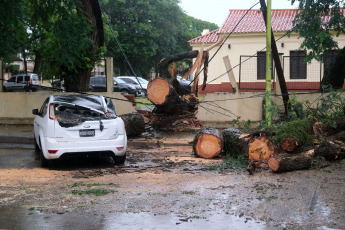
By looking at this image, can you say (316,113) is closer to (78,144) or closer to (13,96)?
(78,144)

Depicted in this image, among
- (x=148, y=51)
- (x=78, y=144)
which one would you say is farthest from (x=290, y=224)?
(x=148, y=51)

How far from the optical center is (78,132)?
33.7 ft

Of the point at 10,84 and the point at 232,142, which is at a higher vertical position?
the point at 10,84

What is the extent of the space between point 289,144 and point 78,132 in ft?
14.2

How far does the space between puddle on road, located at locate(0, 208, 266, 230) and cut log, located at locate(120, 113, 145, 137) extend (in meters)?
7.83

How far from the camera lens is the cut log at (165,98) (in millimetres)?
14672

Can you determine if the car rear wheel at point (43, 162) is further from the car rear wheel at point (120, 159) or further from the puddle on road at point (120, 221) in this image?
the puddle on road at point (120, 221)

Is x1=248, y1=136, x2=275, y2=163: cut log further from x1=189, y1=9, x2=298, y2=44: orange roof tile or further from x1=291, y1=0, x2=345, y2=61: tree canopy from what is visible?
x1=189, y1=9, x2=298, y2=44: orange roof tile

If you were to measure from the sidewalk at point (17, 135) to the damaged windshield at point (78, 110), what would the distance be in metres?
3.84

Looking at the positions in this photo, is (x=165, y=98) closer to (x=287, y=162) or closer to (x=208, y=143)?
(x=208, y=143)

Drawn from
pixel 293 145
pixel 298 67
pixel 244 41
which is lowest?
pixel 293 145

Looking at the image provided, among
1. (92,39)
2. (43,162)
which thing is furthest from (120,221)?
(92,39)

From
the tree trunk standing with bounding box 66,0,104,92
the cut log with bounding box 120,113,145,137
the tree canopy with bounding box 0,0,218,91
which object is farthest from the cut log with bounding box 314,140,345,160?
the tree trunk standing with bounding box 66,0,104,92

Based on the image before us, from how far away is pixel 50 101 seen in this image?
Result: 11.0 m
